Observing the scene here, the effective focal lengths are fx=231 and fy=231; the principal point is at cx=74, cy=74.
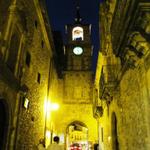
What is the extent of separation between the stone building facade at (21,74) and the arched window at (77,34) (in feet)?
46.0

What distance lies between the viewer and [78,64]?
1067 inches

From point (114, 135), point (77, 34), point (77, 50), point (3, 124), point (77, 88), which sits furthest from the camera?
point (77, 34)

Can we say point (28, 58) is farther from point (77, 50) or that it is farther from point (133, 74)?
point (77, 50)

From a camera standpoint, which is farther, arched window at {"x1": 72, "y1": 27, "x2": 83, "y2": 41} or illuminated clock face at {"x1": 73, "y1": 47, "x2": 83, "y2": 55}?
arched window at {"x1": 72, "y1": 27, "x2": 83, "y2": 41}

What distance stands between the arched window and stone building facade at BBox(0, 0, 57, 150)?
14.0m

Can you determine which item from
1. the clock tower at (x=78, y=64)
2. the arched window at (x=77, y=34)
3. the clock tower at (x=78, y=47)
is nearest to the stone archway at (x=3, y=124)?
the clock tower at (x=78, y=64)

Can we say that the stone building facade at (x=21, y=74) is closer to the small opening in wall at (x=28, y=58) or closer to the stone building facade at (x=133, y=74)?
the small opening in wall at (x=28, y=58)

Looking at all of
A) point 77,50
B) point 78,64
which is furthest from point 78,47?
point 78,64

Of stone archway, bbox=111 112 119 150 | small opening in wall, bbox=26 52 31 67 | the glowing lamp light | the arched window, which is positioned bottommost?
stone archway, bbox=111 112 119 150

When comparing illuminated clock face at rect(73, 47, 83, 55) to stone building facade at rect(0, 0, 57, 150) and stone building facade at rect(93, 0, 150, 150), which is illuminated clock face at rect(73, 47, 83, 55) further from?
stone building facade at rect(93, 0, 150, 150)

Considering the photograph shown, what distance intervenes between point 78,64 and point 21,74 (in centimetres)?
1737

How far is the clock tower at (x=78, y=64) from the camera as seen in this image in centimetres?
2433

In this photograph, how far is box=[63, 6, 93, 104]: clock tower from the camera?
24.3m

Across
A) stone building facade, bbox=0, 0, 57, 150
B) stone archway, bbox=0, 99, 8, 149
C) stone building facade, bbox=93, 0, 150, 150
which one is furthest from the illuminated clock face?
stone archway, bbox=0, 99, 8, 149
